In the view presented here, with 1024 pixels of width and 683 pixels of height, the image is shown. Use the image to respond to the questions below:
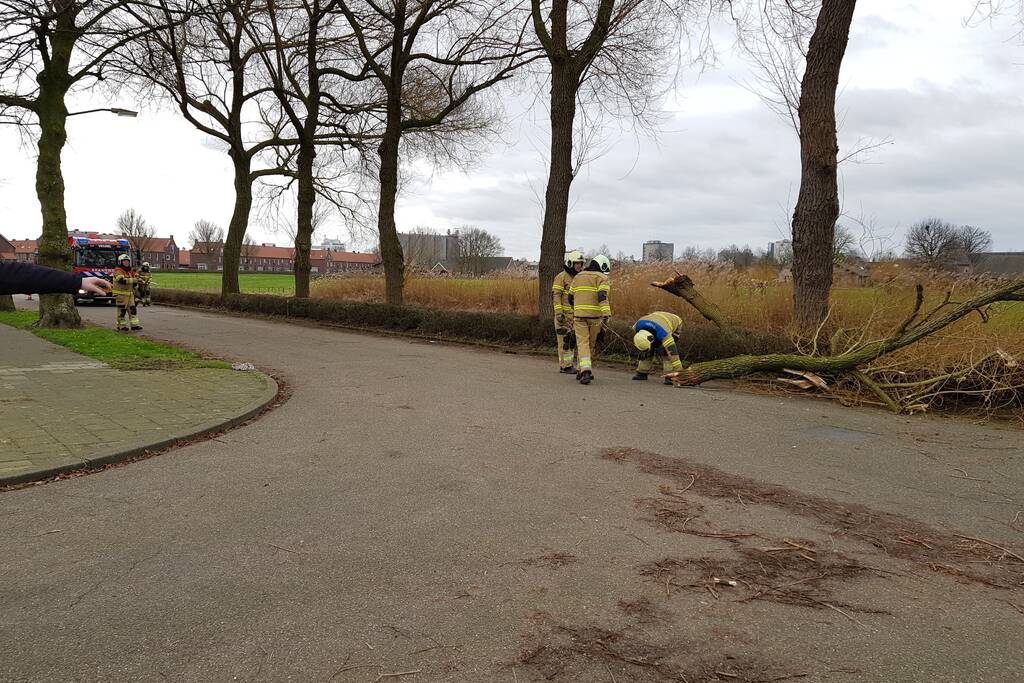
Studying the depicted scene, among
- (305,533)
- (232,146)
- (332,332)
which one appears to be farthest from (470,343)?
(232,146)

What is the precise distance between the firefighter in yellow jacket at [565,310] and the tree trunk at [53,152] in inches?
425

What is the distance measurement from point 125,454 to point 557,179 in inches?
386

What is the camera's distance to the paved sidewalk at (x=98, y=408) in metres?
5.05

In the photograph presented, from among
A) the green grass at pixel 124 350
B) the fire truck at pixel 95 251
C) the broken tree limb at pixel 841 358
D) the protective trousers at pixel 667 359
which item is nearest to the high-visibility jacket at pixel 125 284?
the green grass at pixel 124 350

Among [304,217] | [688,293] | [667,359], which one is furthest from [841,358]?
[304,217]

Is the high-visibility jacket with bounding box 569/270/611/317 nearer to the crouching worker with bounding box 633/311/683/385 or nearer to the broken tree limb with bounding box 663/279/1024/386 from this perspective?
the crouching worker with bounding box 633/311/683/385

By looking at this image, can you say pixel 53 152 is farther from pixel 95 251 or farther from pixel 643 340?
pixel 95 251

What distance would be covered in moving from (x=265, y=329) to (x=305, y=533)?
14741 mm

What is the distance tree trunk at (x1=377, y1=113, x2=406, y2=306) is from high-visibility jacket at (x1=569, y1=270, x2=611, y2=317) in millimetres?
9274

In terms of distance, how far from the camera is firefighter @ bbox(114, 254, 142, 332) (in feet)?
49.1

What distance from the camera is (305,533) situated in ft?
12.2

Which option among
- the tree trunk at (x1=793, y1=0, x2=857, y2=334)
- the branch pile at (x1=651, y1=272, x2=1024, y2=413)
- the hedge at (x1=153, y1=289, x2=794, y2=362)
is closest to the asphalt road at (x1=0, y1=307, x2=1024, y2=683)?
the branch pile at (x1=651, y1=272, x2=1024, y2=413)

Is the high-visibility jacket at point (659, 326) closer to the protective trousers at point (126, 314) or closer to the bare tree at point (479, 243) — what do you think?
the protective trousers at point (126, 314)

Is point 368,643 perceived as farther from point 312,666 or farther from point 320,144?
point 320,144
